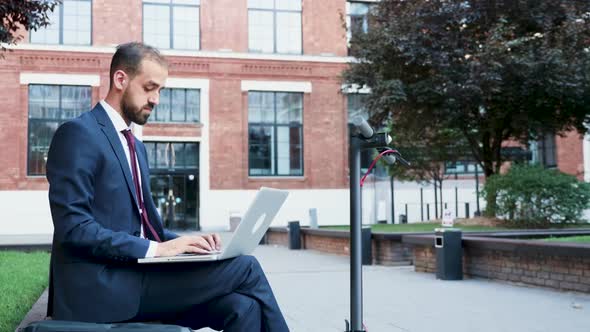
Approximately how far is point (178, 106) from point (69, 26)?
5584 mm

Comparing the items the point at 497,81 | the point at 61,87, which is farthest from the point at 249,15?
the point at 497,81

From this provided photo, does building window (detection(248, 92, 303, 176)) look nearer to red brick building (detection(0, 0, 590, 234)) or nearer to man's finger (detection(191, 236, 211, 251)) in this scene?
red brick building (detection(0, 0, 590, 234))

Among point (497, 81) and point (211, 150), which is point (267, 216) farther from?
point (211, 150)

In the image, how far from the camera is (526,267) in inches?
362

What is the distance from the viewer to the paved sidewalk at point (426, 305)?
20.2 ft

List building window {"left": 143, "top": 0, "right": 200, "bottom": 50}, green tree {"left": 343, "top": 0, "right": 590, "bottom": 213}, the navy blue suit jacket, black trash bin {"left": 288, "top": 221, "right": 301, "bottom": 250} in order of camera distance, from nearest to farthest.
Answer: the navy blue suit jacket
green tree {"left": 343, "top": 0, "right": 590, "bottom": 213}
black trash bin {"left": 288, "top": 221, "right": 301, "bottom": 250}
building window {"left": 143, "top": 0, "right": 200, "bottom": 50}

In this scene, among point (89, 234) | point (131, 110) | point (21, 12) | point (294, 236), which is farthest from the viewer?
point (294, 236)

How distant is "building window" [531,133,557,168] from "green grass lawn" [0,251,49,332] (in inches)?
1067

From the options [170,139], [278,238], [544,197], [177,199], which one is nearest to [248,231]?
[544,197]

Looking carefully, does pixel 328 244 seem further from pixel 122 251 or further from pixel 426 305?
pixel 122 251

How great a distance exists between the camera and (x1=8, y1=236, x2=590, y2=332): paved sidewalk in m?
6.16

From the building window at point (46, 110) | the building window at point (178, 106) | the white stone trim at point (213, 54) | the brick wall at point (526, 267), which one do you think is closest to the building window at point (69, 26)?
the white stone trim at point (213, 54)

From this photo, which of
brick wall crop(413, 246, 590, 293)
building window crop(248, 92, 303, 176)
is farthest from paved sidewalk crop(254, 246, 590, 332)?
building window crop(248, 92, 303, 176)

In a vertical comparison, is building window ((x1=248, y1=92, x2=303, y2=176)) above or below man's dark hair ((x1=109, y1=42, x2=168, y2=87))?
above
